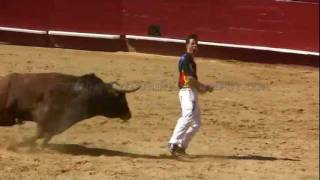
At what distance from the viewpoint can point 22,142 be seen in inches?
275

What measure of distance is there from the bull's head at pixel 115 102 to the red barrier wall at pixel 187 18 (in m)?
7.18

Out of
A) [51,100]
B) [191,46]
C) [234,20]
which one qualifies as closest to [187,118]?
[191,46]

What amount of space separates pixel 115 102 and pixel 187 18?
753 cm

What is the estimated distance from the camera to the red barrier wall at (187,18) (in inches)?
549

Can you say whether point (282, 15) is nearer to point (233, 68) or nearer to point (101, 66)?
point (233, 68)

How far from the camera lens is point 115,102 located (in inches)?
280

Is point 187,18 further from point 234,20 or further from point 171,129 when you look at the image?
point 171,129

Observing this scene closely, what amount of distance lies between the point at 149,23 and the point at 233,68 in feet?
7.97

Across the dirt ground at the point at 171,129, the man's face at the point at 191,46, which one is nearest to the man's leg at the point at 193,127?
the dirt ground at the point at 171,129

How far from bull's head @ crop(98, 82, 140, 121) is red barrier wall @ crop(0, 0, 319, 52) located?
23.5ft

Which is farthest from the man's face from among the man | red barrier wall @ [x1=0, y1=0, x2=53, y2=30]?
red barrier wall @ [x1=0, y1=0, x2=53, y2=30]

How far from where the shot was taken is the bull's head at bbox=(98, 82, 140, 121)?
704 cm

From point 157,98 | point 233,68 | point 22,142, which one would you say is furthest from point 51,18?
point 22,142

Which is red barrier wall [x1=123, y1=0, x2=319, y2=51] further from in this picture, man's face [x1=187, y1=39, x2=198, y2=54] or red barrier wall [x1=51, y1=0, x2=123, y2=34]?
man's face [x1=187, y1=39, x2=198, y2=54]
